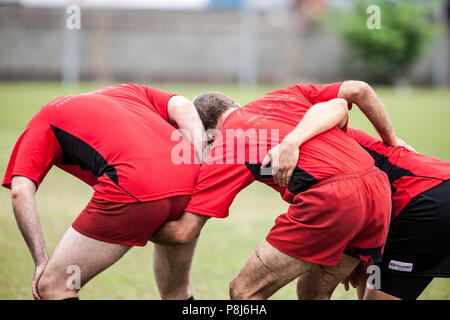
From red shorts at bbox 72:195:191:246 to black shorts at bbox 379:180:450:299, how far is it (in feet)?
4.81

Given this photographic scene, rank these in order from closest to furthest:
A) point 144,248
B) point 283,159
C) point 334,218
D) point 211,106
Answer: point 334,218
point 283,159
point 211,106
point 144,248

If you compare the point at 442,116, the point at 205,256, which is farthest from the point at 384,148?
the point at 442,116

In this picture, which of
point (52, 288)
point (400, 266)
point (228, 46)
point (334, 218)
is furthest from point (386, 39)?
point (52, 288)

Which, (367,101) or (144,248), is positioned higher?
(367,101)

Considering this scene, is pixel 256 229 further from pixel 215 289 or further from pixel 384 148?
pixel 384 148

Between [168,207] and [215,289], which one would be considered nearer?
[168,207]

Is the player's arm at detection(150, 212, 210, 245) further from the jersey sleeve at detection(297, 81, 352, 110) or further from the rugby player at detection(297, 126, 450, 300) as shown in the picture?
the jersey sleeve at detection(297, 81, 352, 110)

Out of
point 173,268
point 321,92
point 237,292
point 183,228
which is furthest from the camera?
point 173,268

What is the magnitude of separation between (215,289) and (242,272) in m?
2.12

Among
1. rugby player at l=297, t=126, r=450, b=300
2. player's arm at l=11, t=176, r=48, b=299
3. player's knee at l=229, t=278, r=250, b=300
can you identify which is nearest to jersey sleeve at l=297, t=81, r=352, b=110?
rugby player at l=297, t=126, r=450, b=300

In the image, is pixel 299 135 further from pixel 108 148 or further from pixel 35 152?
pixel 35 152

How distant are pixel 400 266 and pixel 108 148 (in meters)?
1.97

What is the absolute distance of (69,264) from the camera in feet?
10.6
